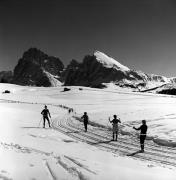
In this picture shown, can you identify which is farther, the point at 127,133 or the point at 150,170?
the point at 127,133

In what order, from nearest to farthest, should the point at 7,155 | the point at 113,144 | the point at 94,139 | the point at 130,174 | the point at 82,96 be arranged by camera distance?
1. the point at 130,174
2. the point at 7,155
3. the point at 113,144
4. the point at 94,139
5. the point at 82,96

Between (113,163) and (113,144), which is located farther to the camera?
(113,144)

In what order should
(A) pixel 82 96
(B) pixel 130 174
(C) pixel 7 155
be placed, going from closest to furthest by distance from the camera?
(B) pixel 130 174 < (C) pixel 7 155 < (A) pixel 82 96

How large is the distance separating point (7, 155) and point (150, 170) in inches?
216

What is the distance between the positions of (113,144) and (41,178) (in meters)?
10.1

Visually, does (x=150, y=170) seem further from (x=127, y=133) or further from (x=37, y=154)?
(x=127, y=133)

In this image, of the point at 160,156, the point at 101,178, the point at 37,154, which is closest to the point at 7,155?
the point at 37,154

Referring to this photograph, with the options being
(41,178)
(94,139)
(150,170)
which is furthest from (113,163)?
(94,139)

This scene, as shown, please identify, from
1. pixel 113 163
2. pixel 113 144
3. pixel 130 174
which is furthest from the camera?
pixel 113 144

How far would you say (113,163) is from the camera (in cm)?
1280

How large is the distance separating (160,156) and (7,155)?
777 cm

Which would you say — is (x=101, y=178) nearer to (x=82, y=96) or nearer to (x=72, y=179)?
(x=72, y=179)

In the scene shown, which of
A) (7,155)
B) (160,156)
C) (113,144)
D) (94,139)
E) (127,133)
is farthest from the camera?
(127,133)

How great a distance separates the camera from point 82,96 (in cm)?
10806
